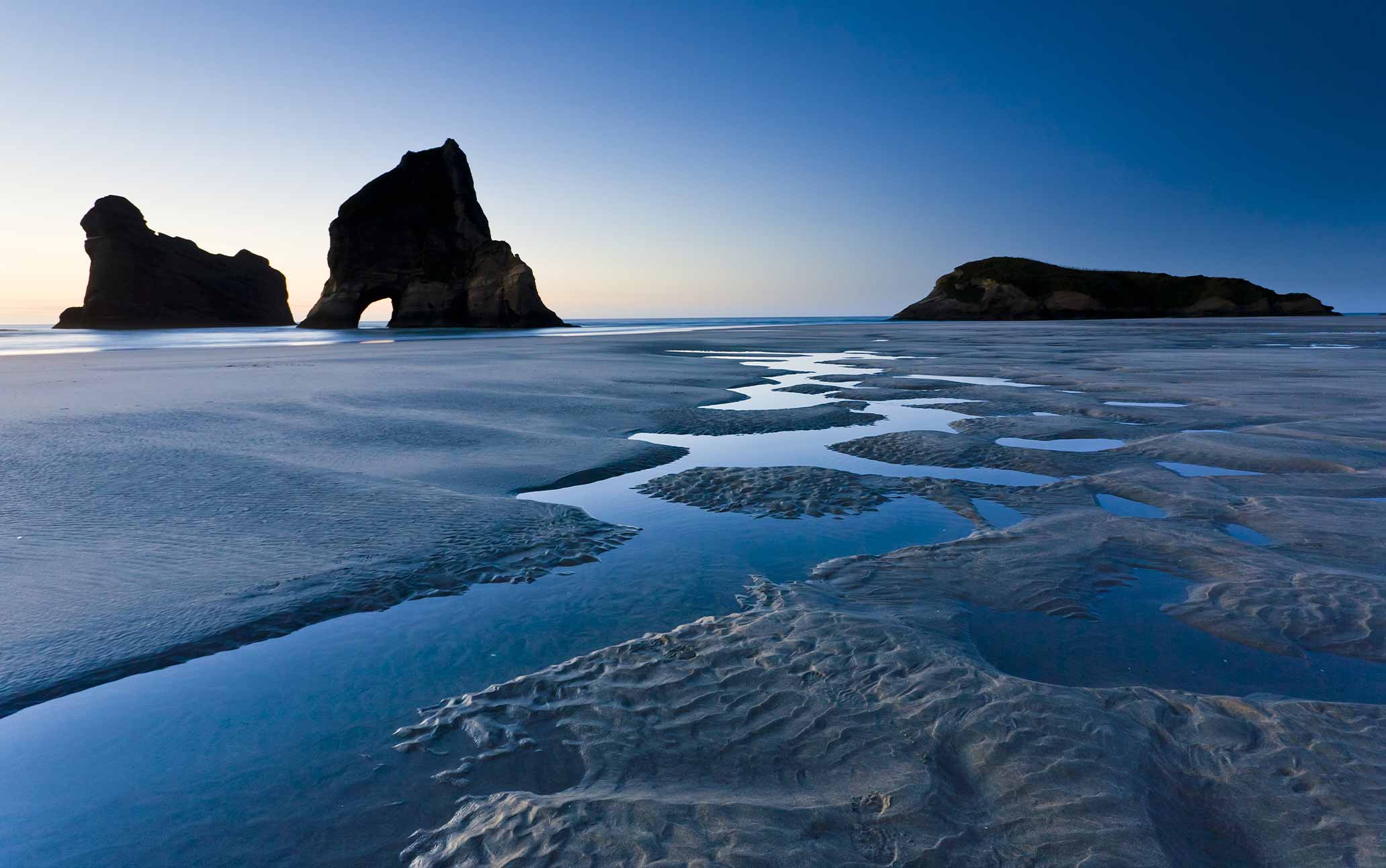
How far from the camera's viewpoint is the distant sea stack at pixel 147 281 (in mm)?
97688

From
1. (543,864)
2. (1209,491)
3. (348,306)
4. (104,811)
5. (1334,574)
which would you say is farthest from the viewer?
(348,306)

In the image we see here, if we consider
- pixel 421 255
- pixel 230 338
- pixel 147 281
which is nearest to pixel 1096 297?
pixel 421 255

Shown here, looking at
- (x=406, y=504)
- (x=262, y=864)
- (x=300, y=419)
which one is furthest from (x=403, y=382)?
(x=262, y=864)

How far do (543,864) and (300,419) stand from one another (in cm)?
835

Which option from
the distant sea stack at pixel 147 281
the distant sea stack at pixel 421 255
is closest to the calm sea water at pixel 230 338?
the distant sea stack at pixel 421 255

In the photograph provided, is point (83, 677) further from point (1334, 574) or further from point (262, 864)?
point (1334, 574)

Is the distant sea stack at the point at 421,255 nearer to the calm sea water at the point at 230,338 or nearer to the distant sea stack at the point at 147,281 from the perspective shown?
the calm sea water at the point at 230,338

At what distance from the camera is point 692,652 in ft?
9.69

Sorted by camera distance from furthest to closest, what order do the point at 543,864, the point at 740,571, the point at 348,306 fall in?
1. the point at 348,306
2. the point at 740,571
3. the point at 543,864

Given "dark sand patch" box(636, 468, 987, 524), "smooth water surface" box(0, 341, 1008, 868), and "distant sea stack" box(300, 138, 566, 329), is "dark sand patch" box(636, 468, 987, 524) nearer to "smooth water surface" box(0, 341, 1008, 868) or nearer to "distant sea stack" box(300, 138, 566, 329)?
"smooth water surface" box(0, 341, 1008, 868)

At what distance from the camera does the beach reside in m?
1.96

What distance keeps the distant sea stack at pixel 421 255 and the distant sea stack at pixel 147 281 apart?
146ft

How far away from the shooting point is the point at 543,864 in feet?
5.88

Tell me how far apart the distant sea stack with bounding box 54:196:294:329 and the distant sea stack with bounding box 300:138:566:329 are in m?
44.6
